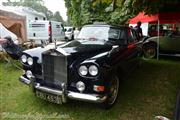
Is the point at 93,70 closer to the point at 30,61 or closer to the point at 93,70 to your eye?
the point at 93,70

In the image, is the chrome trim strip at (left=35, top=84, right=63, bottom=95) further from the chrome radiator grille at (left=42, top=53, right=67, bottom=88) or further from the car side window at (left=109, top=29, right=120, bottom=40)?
the car side window at (left=109, top=29, right=120, bottom=40)

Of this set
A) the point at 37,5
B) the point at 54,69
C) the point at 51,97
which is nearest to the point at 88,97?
the point at 51,97

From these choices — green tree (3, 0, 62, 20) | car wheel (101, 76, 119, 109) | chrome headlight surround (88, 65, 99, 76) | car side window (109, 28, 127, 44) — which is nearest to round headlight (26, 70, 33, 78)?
chrome headlight surround (88, 65, 99, 76)

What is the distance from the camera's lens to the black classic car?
13.1 feet

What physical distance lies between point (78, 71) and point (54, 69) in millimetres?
561

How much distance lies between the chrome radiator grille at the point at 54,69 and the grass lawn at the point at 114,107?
0.64 m

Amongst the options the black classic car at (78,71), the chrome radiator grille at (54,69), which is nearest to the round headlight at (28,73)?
the black classic car at (78,71)

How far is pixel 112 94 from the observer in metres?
4.62

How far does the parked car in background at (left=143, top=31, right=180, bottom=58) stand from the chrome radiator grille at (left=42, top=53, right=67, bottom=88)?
7.30 metres

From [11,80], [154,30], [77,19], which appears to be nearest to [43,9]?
[77,19]

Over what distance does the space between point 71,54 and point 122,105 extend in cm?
160

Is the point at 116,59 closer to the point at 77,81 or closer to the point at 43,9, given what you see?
the point at 77,81

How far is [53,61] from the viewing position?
4391mm

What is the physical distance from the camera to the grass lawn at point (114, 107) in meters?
4.45
